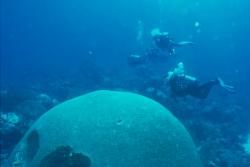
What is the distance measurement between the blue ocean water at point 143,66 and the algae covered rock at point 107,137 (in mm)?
3934

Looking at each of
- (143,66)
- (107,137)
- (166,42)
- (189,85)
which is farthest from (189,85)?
(143,66)

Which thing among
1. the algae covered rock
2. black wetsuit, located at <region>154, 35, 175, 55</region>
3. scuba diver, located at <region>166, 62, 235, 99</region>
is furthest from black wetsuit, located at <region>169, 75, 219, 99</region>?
black wetsuit, located at <region>154, 35, 175, 55</region>

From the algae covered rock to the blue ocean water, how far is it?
3.93 m

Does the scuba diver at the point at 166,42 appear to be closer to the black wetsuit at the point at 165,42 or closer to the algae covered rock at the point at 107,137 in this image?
the black wetsuit at the point at 165,42

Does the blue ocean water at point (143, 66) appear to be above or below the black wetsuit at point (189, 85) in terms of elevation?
above

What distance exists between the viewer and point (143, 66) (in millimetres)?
20406

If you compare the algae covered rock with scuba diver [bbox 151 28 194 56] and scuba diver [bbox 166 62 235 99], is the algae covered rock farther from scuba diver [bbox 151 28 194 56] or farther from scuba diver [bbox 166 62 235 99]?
scuba diver [bbox 151 28 194 56]

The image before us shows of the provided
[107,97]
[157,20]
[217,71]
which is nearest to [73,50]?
[157,20]

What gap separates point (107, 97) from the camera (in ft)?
22.4

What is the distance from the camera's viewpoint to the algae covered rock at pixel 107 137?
18.3 feet

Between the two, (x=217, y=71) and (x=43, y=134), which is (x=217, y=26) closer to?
(x=217, y=71)

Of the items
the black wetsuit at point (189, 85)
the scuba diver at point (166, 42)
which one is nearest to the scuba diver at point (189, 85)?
the black wetsuit at point (189, 85)

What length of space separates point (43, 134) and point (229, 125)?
951 cm

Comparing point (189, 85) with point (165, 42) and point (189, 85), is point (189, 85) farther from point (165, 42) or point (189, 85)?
point (165, 42)
